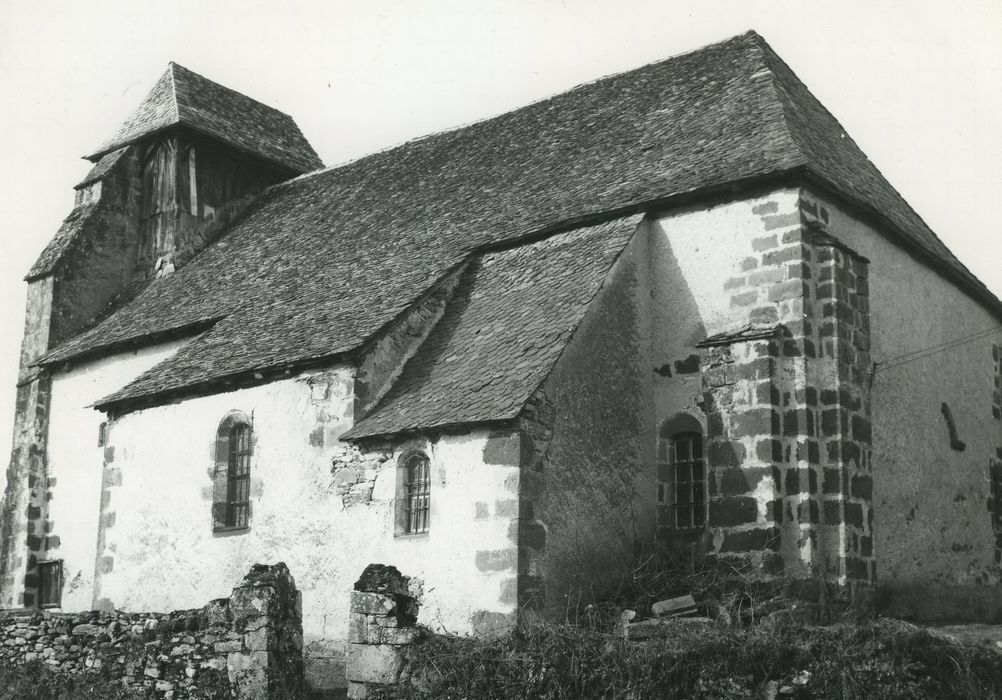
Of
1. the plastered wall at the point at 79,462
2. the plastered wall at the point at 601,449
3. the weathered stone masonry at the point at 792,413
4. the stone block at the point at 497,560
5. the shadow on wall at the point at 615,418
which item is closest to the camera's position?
the stone block at the point at 497,560

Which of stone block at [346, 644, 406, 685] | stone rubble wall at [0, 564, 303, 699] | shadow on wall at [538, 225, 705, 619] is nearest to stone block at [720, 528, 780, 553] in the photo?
shadow on wall at [538, 225, 705, 619]

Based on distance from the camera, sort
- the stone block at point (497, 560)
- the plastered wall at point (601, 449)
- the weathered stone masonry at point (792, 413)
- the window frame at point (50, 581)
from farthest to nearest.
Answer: the window frame at point (50, 581), the weathered stone masonry at point (792, 413), the plastered wall at point (601, 449), the stone block at point (497, 560)

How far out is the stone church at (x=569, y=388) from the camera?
595 inches

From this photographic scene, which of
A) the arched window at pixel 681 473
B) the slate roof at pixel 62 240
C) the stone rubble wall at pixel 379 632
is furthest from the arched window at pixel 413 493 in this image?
the slate roof at pixel 62 240

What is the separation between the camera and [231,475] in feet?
60.4

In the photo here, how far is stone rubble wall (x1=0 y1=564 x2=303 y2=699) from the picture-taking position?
1220 cm

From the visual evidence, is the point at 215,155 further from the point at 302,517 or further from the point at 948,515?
the point at 948,515

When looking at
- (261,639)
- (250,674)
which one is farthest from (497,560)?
(250,674)

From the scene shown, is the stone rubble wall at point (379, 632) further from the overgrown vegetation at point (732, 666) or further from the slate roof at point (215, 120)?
the slate roof at point (215, 120)

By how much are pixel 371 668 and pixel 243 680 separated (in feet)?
4.39

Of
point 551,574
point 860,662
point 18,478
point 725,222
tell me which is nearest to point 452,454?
point 551,574

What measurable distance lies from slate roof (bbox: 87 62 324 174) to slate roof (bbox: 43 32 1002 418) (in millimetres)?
3391

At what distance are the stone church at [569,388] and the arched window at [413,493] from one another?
4 cm

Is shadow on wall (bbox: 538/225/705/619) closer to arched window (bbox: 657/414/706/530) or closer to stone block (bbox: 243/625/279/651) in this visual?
arched window (bbox: 657/414/706/530)
